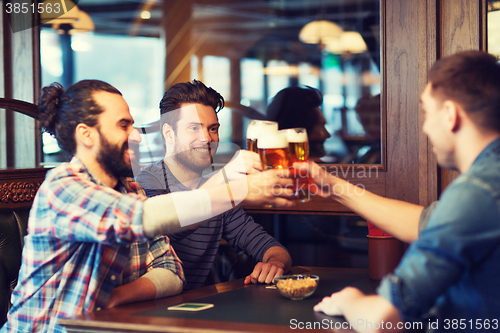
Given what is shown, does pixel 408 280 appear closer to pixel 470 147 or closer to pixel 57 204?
pixel 470 147

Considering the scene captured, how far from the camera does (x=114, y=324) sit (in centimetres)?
116

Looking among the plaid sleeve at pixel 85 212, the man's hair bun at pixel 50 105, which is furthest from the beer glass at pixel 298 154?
the man's hair bun at pixel 50 105

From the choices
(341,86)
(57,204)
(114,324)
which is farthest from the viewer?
(341,86)

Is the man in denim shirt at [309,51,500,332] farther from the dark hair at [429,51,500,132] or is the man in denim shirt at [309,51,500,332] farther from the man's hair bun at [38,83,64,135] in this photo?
the man's hair bun at [38,83,64,135]

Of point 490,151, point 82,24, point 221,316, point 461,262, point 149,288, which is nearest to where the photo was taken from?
point 461,262

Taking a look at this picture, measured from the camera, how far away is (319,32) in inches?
96.9

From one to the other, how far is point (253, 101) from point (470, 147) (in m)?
1.71

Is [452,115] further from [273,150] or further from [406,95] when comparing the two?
[406,95]

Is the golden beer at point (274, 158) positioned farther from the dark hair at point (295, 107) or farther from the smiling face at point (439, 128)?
the dark hair at point (295, 107)

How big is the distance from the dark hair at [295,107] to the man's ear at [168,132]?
1.97 ft

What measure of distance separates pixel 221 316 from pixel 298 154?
0.49 metres

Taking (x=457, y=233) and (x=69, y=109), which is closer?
(x=457, y=233)

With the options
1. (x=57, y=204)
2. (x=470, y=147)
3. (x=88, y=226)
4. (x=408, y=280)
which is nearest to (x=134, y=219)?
(x=88, y=226)

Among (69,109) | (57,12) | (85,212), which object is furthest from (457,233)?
(57,12)
